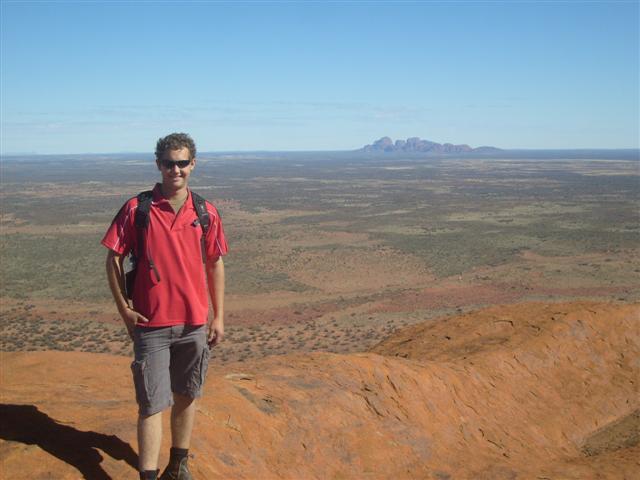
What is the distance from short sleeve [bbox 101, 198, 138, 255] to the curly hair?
0.43 m

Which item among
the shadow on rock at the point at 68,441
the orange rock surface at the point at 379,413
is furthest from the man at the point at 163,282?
the orange rock surface at the point at 379,413

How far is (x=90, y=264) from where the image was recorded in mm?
40000

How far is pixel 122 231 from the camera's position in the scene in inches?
159

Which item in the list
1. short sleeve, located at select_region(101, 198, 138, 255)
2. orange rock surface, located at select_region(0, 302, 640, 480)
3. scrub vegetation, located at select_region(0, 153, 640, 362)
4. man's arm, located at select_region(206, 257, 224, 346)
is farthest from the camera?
scrub vegetation, located at select_region(0, 153, 640, 362)

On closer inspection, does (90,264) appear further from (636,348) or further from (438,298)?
(636,348)

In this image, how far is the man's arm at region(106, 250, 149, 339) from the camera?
4.06 m

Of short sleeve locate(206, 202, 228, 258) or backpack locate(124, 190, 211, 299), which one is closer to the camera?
backpack locate(124, 190, 211, 299)

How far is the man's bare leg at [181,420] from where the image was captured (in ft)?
14.9

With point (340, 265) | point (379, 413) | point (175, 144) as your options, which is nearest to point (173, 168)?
point (175, 144)

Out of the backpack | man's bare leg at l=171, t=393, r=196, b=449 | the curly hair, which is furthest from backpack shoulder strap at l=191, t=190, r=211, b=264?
man's bare leg at l=171, t=393, r=196, b=449

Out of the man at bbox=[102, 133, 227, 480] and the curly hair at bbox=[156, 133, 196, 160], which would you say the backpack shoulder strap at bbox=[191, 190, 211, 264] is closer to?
the man at bbox=[102, 133, 227, 480]

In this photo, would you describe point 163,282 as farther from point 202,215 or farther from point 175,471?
point 175,471

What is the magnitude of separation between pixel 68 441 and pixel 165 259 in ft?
6.41

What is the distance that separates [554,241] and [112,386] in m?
46.8
